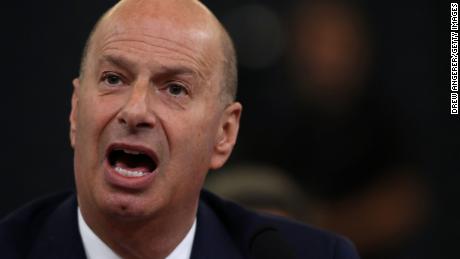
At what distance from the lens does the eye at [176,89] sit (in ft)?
8.73

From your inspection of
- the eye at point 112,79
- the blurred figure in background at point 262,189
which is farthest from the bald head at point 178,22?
the blurred figure in background at point 262,189

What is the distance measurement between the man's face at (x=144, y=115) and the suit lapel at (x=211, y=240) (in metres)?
0.12

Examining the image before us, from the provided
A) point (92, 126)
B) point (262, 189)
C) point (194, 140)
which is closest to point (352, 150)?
point (262, 189)

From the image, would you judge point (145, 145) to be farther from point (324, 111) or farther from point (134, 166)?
point (324, 111)

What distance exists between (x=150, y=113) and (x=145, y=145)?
0.08m

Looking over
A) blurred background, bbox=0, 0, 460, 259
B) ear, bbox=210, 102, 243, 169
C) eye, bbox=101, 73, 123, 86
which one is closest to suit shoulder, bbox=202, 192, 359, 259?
ear, bbox=210, 102, 243, 169

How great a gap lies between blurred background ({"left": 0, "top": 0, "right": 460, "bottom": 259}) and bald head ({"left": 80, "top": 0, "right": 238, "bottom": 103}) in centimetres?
91

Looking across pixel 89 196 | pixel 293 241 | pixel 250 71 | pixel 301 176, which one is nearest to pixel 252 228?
pixel 293 241

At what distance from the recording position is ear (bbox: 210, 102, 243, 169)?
2887mm

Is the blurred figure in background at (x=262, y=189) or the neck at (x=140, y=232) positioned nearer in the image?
the neck at (x=140, y=232)

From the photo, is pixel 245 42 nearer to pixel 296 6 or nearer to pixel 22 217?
pixel 296 6

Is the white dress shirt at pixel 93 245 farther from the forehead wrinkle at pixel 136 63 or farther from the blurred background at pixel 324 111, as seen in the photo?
the blurred background at pixel 324 111

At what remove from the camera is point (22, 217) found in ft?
8.99

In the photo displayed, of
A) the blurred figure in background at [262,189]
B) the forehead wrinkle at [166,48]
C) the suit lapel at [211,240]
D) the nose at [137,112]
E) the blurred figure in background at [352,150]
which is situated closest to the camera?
the nose at [137,112]
